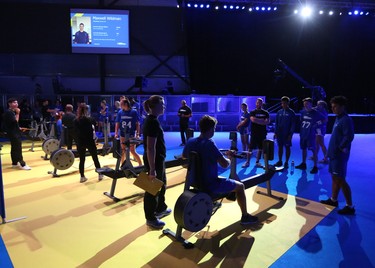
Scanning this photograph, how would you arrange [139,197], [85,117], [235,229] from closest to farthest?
[235,229] → [139,197] → [85,117]

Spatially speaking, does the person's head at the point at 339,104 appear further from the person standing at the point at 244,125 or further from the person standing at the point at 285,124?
the person standing at the point at 244,125

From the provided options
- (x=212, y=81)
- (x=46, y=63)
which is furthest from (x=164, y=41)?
(x=46, y=63)

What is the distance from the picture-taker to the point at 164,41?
16938 mm

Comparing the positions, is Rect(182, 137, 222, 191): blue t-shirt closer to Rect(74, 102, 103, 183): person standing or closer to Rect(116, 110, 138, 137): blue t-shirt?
Rect(74, 102, 103, 183): person standing

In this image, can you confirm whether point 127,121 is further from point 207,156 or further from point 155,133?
point 207,156

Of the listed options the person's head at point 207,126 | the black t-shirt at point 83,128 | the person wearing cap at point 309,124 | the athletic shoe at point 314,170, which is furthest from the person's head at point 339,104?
the black t-shirt at point 83,128

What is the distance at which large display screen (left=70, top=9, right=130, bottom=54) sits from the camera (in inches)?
619

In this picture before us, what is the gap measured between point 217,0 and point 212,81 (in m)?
4.11

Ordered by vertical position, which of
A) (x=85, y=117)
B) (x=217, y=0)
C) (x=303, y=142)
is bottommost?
(x=303, y=142)

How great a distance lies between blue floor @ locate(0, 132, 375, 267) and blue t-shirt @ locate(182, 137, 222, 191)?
1.05 metres

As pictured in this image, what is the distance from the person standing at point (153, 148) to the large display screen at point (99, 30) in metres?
13.3

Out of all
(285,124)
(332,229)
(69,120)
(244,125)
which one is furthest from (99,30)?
(332,229)

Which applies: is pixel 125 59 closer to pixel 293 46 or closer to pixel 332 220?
pixel 293 46

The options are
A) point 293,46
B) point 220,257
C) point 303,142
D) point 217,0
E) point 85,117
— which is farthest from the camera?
point 293,46
